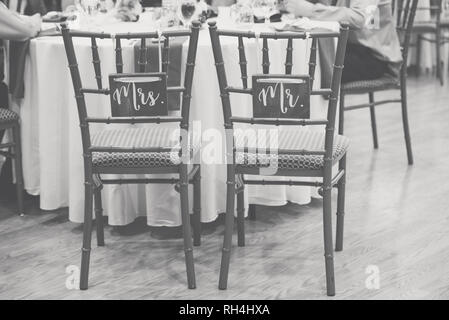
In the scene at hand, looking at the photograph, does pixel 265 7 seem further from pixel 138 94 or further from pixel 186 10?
pixel 138 94

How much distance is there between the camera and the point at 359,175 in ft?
12.6

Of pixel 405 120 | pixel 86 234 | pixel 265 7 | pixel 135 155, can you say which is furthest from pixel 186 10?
pixel 405 120

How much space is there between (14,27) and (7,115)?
0.37m

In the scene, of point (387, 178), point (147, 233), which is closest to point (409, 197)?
point (387, 178)

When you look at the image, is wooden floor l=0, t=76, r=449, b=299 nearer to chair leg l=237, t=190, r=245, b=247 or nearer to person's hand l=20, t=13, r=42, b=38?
chair leg l=237, t=190, r=245, b=247

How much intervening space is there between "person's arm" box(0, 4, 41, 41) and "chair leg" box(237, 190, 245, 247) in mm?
1013

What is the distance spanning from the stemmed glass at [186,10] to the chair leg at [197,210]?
65 cm

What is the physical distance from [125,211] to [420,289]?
113 centimetres

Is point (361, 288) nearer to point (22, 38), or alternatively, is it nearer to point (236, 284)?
point (236, 284)

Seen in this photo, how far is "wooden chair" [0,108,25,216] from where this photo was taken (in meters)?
3.14

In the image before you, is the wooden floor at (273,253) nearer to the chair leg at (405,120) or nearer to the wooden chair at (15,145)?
the wooden chair at (15,145)

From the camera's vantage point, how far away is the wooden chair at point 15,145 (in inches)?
124

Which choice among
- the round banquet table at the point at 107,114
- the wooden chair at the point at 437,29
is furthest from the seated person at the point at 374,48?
the wooden chair at the point at 437,29

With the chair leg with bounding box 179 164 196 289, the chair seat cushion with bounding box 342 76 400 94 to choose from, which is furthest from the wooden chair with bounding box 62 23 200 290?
the chair seat cushion with bounding box 342 76 400 94
